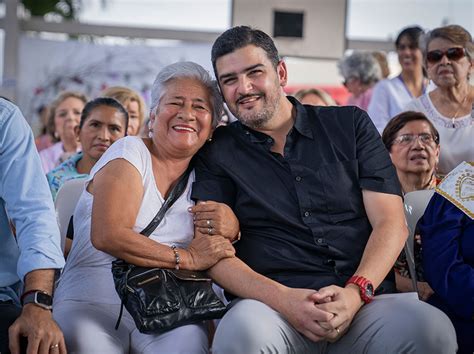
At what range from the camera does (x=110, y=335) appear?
8.70 ft

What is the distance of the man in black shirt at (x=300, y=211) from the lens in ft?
8.52

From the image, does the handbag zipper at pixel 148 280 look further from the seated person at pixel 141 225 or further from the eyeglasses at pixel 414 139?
the eyeglasses at pixel 414 139

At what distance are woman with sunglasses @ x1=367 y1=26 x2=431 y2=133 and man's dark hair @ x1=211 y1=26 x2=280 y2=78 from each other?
255cm

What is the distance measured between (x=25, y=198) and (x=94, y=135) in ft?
6.47

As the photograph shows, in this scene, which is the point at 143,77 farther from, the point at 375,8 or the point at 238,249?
the point at 238,249

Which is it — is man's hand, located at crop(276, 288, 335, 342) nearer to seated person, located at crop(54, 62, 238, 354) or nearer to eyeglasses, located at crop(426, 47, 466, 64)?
seated person, located at crop(54, 62, 238, 354)

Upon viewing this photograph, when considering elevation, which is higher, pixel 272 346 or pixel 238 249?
pixel 238 249

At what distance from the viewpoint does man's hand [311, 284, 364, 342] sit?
2.56m

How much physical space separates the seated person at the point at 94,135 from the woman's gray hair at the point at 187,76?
1.39 meters

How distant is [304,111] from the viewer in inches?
124

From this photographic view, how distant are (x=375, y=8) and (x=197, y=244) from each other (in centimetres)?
616

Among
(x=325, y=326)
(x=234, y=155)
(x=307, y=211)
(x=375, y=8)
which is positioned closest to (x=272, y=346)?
(x=325, y=326)

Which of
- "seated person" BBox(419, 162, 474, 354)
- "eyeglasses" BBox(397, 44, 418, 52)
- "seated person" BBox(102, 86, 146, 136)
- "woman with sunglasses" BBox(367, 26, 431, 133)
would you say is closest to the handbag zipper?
"seated person" BBox(419, 162, 474, 354)

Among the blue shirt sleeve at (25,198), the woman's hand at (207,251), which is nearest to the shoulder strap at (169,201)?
the woman's hand at (207,251)
